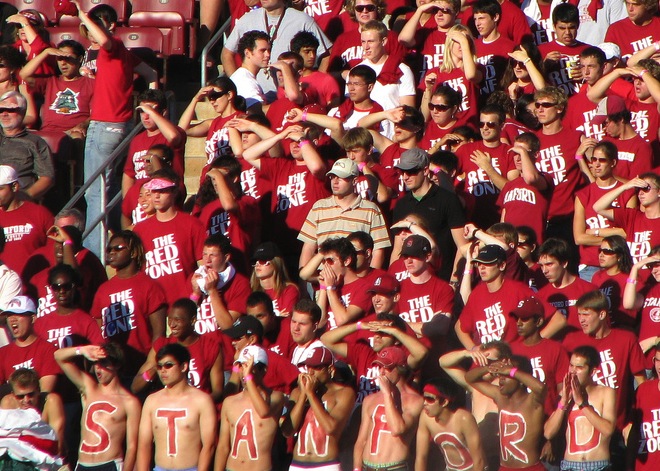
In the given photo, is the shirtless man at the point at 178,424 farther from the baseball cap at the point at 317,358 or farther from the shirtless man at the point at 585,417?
the shirtless man at the point at 585,417

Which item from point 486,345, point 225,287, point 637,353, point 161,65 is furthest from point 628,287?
point 161,65

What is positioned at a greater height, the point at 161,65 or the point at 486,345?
the point at 486,345

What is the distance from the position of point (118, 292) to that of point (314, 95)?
9.66ft

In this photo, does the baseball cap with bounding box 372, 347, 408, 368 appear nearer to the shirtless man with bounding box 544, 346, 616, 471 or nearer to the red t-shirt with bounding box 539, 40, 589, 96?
the shirtless man with bounding box 544, 346, 616, 471

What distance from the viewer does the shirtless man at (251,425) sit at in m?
9.77

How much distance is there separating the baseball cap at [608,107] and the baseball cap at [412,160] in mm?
1767

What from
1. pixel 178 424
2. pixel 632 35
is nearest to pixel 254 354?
pixel 178 424

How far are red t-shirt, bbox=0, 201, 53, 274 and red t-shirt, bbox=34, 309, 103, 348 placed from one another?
91 centimetres

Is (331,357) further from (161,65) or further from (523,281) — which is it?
(161,65)

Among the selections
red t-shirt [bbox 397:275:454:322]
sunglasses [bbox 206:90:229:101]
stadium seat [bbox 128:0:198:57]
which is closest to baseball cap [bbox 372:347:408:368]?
red t-shirt [bbox 397:275:454:322]

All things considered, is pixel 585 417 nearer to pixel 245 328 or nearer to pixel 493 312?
pixel 493 312

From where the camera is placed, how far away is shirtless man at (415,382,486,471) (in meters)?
9.52

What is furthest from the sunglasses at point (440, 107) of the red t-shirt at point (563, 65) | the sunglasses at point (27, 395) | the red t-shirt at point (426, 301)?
the sunglasses at point (27, 395)

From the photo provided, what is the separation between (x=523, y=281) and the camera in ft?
34.8
